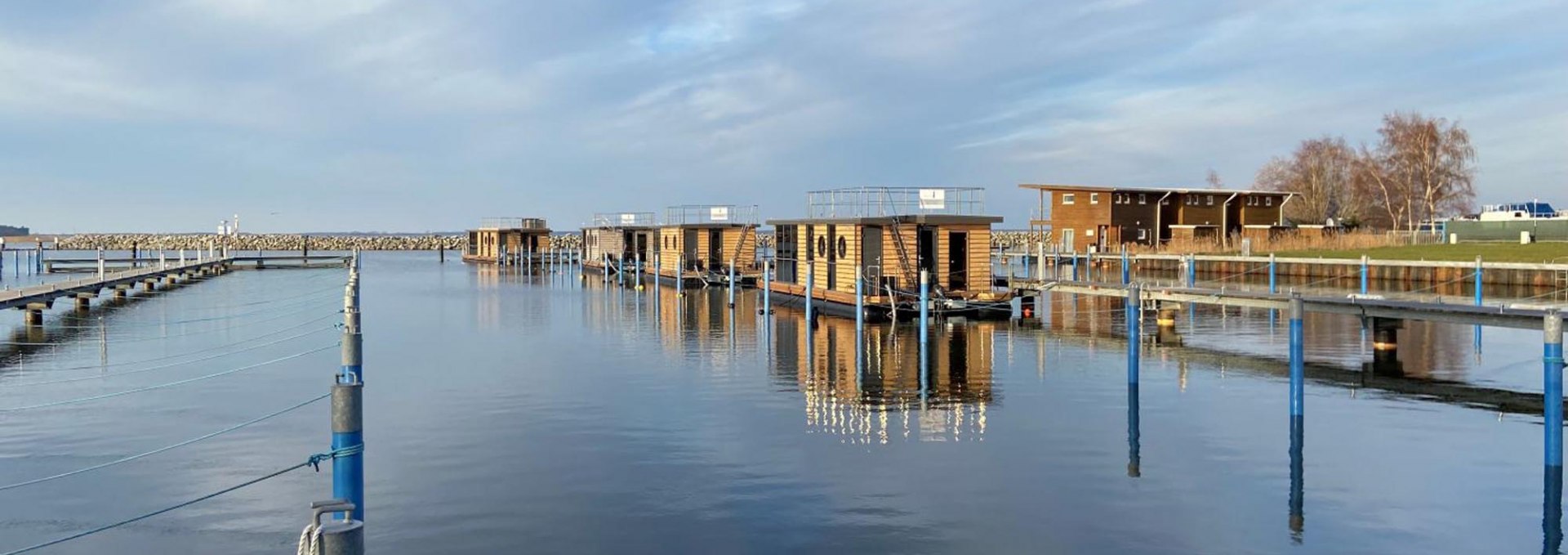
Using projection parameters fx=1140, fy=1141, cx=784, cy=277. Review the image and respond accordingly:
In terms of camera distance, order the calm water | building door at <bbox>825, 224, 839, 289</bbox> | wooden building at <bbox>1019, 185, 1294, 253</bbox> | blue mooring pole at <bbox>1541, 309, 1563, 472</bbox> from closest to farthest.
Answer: the calm water → blue mooring pole at <bbox>1541, 309, 1563, 472</bbox> → building door at <bbox>825, 224, 839, 289</bbox> → wooden building at <bbox>1019, 185, 1294, 253</bbox>

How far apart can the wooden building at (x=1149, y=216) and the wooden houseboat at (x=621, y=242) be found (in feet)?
85.6

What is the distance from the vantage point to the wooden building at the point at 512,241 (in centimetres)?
10188

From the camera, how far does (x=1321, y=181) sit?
10756 centimetres

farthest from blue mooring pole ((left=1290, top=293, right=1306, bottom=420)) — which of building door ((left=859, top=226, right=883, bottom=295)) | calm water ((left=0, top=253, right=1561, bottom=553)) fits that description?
building door ((left=859, top=226, right=883, bottom=295))

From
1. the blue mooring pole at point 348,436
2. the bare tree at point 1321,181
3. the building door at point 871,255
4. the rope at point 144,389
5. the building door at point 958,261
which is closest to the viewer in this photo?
the blue mooring pole at point 348,436

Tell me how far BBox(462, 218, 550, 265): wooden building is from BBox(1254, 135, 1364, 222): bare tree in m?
67.8

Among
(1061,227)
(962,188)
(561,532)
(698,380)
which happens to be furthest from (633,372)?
(1061,227)

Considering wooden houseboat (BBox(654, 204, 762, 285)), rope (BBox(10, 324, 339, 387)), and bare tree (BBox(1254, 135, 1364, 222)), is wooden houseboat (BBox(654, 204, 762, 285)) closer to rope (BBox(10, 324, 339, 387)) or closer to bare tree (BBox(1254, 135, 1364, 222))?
rope (BBox(10, 324, 339, 387))

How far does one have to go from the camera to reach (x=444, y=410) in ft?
68.0

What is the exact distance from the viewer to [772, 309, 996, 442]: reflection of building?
18891 millimetres

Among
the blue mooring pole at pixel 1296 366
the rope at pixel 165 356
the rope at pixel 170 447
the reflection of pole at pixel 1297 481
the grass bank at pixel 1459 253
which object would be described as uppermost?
the grass bank at pixel 1459 253

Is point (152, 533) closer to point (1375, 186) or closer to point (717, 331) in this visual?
point (717, 331)

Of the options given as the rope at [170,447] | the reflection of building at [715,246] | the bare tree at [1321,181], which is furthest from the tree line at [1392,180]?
the rope at [170,447]

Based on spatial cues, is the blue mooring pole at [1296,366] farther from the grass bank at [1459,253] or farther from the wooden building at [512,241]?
the wooden building at [512,241]
